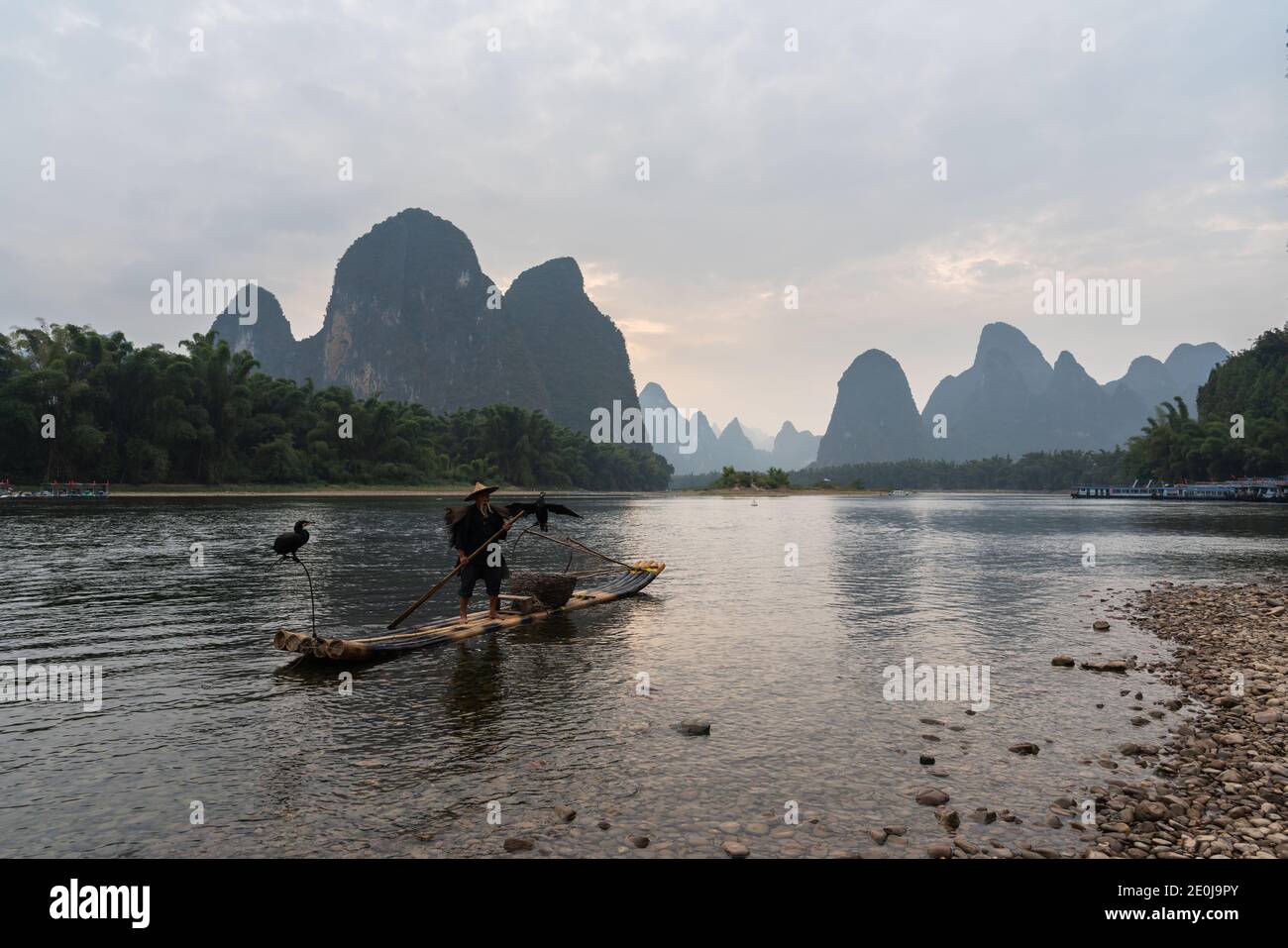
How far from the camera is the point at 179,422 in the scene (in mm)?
72938

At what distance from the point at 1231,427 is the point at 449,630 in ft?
462

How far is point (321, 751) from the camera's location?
7.27 metres

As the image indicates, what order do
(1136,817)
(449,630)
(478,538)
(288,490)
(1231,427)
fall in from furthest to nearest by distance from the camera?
(1231,427) → (288,490) → (478,538) → (449,630) → (1136,817)

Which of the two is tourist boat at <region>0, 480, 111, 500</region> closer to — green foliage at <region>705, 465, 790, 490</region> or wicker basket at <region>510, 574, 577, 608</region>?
wicker basket at <region>510, 574, 577, 608</region>

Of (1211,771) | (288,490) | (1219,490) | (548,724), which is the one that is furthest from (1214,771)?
(1219,490)

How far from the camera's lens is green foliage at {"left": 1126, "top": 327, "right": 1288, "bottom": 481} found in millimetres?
103562

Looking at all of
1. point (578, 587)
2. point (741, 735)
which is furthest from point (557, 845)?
point (578, 587)

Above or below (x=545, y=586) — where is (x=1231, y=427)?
above

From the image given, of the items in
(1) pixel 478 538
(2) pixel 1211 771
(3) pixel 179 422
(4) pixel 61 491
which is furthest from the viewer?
(3) pixel 179 422

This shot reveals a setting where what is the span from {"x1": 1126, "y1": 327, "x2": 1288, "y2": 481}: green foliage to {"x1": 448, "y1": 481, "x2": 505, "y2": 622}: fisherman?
437 ft

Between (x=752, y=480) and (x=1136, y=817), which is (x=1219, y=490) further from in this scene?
(x=1136, y=817)

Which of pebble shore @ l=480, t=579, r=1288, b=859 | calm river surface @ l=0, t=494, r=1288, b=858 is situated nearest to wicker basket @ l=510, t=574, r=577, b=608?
calm river surface @ l=0, t=494, r=1288, b=858

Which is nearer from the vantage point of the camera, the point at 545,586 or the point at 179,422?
the point at 545,586
